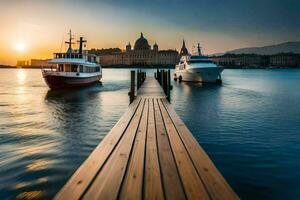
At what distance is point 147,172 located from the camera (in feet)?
15.7

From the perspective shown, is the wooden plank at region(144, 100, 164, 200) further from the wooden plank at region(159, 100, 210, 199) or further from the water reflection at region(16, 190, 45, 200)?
the water reflection at region(16, 190, 45, 200)

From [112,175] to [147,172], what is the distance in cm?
61

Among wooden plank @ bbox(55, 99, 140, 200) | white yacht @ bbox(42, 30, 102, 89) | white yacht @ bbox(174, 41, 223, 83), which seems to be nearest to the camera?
wooden plank @ bbox(55, 99, 140, 200)

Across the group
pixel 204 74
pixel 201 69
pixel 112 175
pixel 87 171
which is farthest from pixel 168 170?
pixel 204 74

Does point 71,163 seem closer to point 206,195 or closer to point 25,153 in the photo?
point 25,153

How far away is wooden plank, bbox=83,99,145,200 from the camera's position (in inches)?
155

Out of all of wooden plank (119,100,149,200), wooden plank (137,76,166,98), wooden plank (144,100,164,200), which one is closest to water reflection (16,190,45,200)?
wooden plank (119,100,149,200)

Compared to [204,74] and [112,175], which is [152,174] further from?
[204,74]

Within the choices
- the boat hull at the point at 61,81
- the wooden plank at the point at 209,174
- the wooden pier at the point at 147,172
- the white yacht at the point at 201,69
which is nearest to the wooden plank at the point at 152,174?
the wooden pier at the point at 147,172

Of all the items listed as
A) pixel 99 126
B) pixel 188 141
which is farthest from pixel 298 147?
pixel 99 126

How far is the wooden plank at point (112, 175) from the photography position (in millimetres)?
3938

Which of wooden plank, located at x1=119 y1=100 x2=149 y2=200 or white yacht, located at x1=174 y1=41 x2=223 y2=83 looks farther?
white yacht, located at x1=174 y1=41 x2=223 y2=83

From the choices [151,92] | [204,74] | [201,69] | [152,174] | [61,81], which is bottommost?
[152,174]

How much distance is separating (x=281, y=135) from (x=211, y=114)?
636 centimetres
